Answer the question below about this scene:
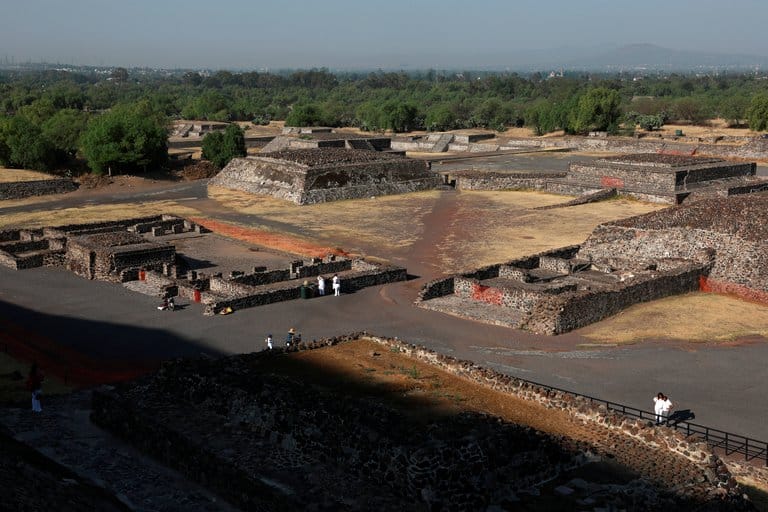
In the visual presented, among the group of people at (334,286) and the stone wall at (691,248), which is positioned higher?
the stone wall at (691,248)

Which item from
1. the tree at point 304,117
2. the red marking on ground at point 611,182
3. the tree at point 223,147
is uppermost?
the tree at point 304,117

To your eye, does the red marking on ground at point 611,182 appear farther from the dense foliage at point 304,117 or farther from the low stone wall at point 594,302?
the dense foliage at point 304,117

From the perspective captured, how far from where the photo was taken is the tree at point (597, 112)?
79625 millimetres

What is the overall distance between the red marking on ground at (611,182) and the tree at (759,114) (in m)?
36.1

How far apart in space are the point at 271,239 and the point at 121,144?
21.2 m

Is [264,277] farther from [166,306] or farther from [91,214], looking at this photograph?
[91,214]

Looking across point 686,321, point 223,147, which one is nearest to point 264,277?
point 686,321

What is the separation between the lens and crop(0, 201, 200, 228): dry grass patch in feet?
128


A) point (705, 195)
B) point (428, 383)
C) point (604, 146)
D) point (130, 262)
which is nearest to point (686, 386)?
point (428, 383)

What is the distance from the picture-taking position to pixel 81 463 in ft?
44.5

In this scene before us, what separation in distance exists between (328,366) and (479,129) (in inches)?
3040

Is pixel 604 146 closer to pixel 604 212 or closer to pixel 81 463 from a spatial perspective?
pixel 604 212

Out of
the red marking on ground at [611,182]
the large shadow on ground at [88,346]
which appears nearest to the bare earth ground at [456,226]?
the red marking on ground at [611,182]

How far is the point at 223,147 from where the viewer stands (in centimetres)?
5728
